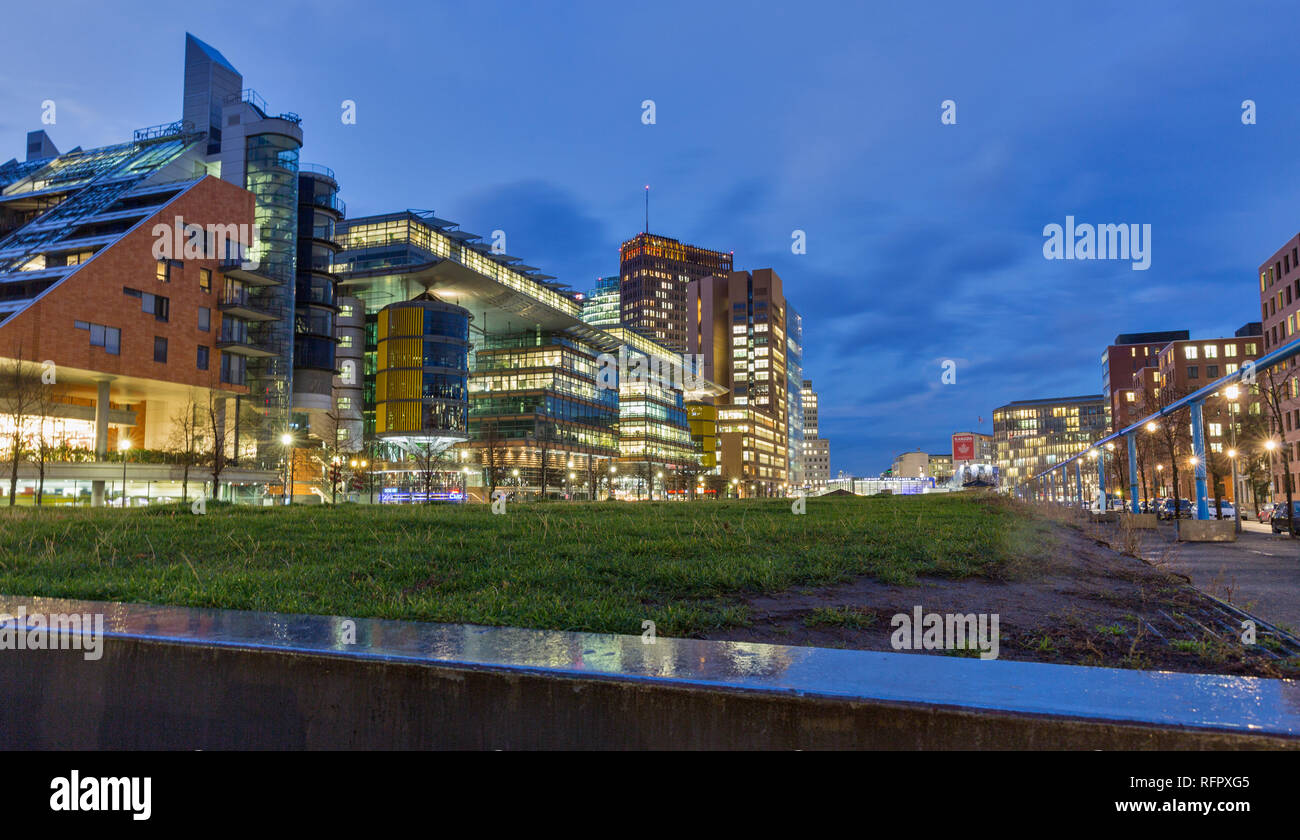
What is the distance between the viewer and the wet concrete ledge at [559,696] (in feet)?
10.4

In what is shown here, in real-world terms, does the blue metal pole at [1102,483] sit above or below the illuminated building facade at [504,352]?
below

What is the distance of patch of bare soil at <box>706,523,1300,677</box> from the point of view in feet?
16.6

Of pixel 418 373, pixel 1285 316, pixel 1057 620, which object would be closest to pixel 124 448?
pixel 418 373

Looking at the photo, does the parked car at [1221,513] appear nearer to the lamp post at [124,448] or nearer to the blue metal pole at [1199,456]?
the blue metal pole at [1199,456]

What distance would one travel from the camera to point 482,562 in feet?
29.0

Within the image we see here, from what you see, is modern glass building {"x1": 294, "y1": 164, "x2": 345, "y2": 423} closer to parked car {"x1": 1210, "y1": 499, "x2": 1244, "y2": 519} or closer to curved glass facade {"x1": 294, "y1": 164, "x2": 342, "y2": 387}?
curved glass facade {"x1": 294, "y1": 164, "x2": 342, "y2": 387}

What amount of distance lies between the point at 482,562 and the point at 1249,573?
565 inches

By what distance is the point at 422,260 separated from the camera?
96.3 meters

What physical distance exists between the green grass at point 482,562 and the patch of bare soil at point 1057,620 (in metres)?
0.37

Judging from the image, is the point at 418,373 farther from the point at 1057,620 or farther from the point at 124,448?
the point at 1057,620

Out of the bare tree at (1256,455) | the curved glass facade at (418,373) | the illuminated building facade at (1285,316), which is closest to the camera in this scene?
the bare tree at (1256,455)

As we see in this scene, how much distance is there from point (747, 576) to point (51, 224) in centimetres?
7409

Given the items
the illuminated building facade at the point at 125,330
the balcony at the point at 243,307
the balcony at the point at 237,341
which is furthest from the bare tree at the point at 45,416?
the balcony at the point at 243,307

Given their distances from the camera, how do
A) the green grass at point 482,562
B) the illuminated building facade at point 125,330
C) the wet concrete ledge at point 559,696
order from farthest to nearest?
the illuminated building facade at point 125,330
the green grass at point 482,562
the wet concrete ledge at point 559,696
